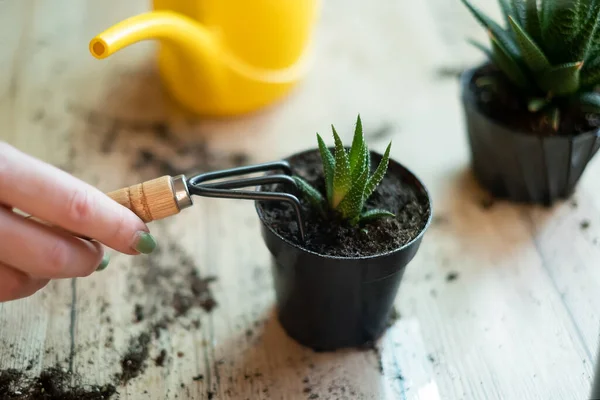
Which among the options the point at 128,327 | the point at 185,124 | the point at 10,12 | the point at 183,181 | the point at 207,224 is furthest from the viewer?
the point at 10,12

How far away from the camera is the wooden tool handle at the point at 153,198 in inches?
20.4

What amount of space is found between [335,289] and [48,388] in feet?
0.96

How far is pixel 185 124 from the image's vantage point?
89 centimetres

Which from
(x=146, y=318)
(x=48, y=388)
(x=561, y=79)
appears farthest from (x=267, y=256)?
(x=561, y=79)

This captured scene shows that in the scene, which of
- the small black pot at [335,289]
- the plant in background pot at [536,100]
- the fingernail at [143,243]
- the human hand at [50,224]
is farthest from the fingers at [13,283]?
the plant in background pot at [536,100]

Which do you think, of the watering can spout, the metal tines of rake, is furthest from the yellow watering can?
the metal tines of rake

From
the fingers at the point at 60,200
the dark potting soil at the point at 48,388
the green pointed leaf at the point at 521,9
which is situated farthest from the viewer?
the green pointed leaf at the point at 521,9

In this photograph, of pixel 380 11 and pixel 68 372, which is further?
pixel 380 11

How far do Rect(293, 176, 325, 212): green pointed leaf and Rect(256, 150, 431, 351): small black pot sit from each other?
0.05 metres

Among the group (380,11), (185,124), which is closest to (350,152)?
(185,124)

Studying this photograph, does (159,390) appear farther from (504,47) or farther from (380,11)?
(380,11)

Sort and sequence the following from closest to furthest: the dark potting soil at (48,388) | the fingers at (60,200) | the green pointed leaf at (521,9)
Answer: the fingers at (60,200) < the dark potting soil at (48,388) < the green pointed leaf at (521,9)

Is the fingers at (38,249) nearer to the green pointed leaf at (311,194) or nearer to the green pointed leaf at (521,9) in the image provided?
the green pointed leaf at (311,194)

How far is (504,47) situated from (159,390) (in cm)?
52
